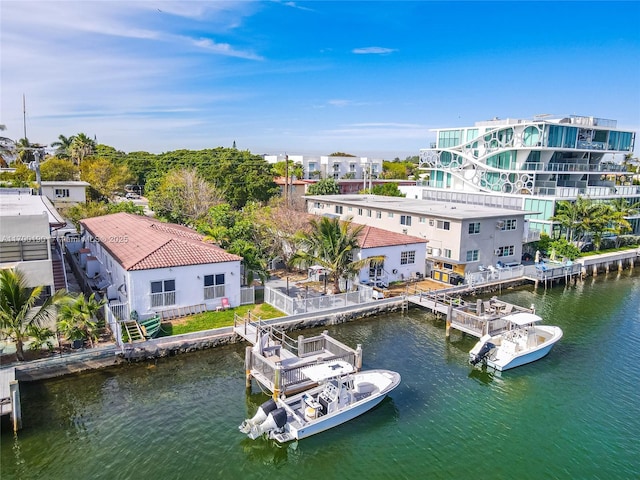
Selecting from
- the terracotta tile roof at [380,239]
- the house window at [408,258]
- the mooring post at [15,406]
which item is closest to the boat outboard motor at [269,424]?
the mooring post at [15,406]

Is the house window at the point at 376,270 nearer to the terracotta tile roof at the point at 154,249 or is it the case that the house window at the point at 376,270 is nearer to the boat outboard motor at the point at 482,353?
the terracotta tile roof at the point at 154,249

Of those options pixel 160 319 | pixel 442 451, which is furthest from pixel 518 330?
pixel 160 319

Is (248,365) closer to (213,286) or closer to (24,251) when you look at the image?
(213,286)

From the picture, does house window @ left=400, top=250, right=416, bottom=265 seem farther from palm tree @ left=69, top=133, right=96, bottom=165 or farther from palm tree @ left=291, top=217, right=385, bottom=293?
palm tree @ left=69, top=133, right=96, bottom=165

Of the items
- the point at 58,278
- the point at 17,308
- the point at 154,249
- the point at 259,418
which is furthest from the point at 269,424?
the point at 58,278

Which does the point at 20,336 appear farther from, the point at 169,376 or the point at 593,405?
the point at 593,405

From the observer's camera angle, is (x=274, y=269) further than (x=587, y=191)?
No

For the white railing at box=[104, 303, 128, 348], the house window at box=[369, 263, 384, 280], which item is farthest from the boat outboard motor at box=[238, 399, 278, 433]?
the house window at box=[369, 263, 384, 280]
